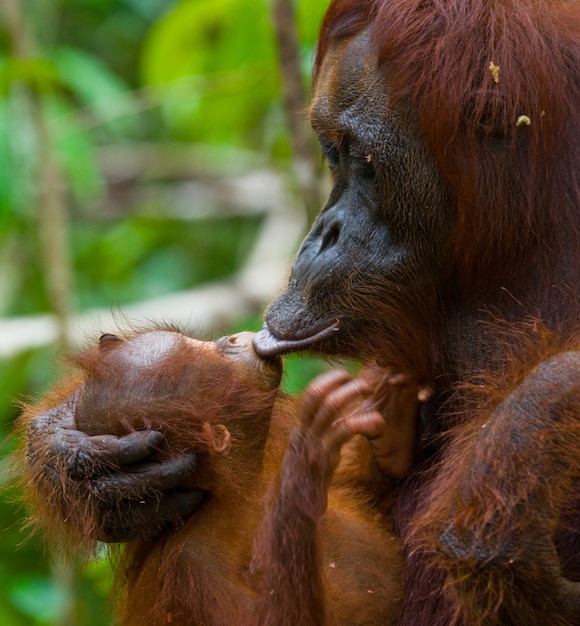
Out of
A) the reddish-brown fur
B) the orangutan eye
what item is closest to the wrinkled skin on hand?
the reddish-brown fur

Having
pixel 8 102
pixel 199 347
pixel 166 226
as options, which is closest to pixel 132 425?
pixel 199 347

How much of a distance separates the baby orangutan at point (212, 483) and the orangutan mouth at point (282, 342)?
7 cm

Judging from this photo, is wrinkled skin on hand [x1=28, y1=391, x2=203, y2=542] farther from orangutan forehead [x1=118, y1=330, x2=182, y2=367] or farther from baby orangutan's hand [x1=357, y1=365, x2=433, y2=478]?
baby orangutan's hand [x1=357, y1=365, x2=433, y2=478]

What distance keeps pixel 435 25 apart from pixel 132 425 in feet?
4.43

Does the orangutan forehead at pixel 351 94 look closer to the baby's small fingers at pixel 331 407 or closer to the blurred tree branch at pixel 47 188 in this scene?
the baby's small fingers at pixel 331 407

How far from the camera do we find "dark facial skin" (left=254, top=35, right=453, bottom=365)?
9.62 feet

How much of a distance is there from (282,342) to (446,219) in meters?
0.57

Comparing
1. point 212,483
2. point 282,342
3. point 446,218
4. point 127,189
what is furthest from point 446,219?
point 127,189

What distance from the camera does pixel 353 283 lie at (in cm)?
300

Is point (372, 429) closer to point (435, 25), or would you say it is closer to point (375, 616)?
point (375, 616)

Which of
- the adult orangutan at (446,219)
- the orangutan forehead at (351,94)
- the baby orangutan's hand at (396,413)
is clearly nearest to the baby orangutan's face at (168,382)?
the adult orangutan at (446,219)

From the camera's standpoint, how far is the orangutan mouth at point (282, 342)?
3.08 meters

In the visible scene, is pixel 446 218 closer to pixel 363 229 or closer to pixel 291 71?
pixel 363 229

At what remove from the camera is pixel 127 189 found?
8.84 meters
